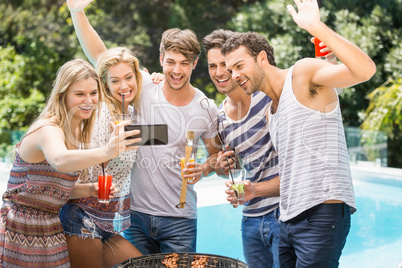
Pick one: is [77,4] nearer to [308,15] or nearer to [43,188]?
[43,188]

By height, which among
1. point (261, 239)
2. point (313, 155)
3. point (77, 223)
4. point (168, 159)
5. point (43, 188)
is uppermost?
point (313, 155)

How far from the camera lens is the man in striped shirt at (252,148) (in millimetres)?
2953

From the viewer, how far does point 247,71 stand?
254 centimetres

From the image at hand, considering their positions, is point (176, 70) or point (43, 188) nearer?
point (43, 188)

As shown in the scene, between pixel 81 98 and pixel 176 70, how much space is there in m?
0.68

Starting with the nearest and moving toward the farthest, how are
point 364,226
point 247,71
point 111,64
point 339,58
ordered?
point 339,58 < point 247,71 < point 111,64 < point 364,226

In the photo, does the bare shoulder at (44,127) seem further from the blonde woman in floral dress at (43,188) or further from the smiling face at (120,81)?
the smiling face at (120,81)

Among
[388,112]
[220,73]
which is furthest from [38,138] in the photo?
[388,112]

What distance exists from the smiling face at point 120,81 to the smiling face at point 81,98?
0.32m

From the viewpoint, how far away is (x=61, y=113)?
2428 mm

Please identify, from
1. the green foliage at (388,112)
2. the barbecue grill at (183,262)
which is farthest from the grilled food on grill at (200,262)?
the green foliage at (388,112)

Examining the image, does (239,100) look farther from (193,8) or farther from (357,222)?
(193,8)

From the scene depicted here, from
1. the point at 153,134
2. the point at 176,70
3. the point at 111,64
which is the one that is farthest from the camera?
the point at 176,70

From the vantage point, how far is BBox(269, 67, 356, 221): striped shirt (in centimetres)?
229
